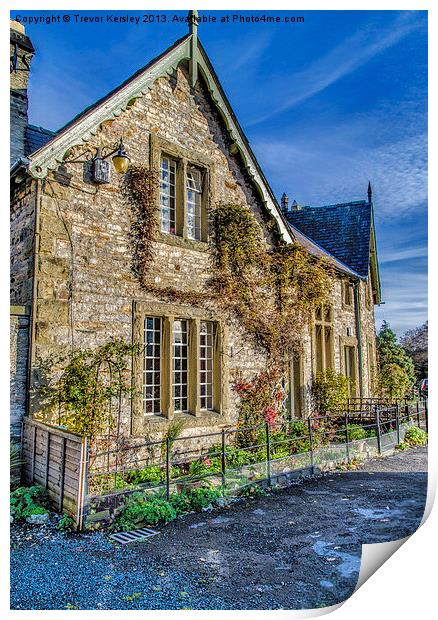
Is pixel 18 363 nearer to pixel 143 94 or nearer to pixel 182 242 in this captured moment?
pixel 182 242

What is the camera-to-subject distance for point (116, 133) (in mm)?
7055

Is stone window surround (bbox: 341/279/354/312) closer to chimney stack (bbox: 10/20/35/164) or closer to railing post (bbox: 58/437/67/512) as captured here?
chimney stack (bbox: 10/20/35/164)

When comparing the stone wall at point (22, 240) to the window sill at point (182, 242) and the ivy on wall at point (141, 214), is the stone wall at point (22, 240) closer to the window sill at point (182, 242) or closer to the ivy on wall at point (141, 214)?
the ivy on wall at point (141, 214)

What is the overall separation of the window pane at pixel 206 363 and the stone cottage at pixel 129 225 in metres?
0.02

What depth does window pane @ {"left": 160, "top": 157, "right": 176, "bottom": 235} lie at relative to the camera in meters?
7.84

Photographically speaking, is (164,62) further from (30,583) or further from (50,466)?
(30,583)

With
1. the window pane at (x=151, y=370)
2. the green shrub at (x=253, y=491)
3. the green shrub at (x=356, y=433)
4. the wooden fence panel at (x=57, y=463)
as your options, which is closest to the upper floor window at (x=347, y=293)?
the green shrub at (x=356, y=433)

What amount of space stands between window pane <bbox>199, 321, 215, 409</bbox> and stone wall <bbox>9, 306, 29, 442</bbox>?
3179 millimetres

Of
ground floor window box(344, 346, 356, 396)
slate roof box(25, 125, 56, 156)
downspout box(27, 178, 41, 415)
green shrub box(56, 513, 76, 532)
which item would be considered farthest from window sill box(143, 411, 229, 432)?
ground floor window box(344, 346, 356, 396)

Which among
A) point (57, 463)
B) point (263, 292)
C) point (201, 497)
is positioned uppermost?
point (263, 292)

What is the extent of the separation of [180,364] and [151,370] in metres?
0.63

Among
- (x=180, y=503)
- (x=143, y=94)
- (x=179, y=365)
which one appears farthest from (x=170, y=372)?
(x=143, y=94)

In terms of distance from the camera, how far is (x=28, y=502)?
4.86 m

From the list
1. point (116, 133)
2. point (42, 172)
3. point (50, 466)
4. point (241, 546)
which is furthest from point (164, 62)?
point (241, 546)
